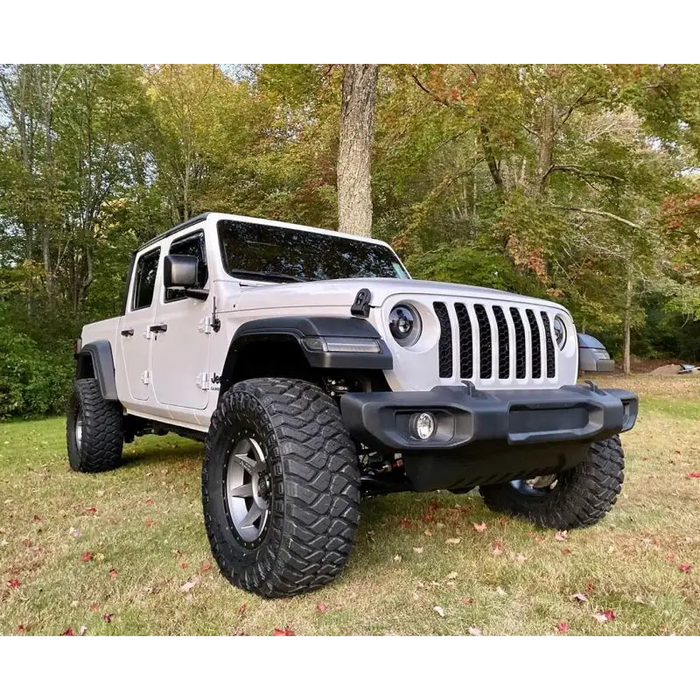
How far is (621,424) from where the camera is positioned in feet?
8.82

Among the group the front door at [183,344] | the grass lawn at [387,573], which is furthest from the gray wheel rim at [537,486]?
the front door at [183,344]

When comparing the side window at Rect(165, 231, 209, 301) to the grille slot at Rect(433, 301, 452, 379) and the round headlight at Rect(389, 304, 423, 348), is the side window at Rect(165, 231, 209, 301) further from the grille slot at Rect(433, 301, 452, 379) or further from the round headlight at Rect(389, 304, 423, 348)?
the grille slot at Rect(433, 301, 452, 379)

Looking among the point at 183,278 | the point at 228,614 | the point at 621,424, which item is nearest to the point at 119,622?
the point at 228,614

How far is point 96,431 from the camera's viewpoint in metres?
5.16

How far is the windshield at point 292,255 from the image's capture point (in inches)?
143

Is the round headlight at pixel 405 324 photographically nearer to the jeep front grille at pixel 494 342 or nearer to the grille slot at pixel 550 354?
the jeep front grille at pixel 494 342

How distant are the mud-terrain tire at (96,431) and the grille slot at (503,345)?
3869mm

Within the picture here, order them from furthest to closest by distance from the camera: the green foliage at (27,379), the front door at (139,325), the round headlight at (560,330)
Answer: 1. the green foliage at (27,379)
2. the front door at (139,325)
3. the round headlight at (560,330)

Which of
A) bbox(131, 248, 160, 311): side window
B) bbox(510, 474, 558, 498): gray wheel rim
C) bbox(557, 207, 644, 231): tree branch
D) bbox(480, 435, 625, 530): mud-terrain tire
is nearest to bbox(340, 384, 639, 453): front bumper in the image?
bbox(480, 435, 625, 530): mud-terrain tire

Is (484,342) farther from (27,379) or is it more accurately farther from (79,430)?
(27,379)

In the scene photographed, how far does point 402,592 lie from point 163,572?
1.18m

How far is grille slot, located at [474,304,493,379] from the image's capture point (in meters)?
2.66
